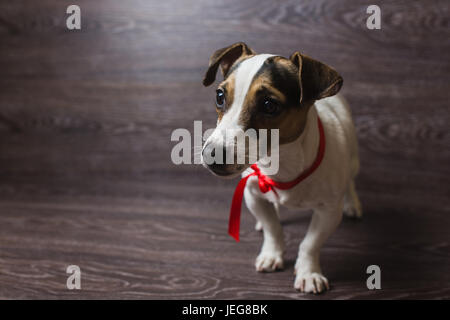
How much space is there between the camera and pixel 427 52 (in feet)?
6.02

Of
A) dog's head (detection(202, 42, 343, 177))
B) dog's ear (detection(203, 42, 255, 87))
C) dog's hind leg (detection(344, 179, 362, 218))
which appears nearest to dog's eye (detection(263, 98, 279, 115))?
dog's head (detection(202, 42, 343, 177))

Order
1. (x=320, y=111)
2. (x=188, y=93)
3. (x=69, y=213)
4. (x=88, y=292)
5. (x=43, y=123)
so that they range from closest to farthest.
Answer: (x=320, y=111), (x=88, y=292), (x=69, y=213), (x=188, y=93), (x=43, y=123)

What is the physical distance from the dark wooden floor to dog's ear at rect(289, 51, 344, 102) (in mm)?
668

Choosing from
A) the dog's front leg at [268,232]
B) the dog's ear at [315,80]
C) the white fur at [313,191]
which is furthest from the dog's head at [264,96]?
the dog's front leg at [268,232]

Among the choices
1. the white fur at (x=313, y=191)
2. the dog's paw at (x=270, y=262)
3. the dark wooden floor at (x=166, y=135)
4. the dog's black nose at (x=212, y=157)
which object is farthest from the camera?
the dark wooden floor at (x=166, y=135)

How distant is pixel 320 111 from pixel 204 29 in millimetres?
834

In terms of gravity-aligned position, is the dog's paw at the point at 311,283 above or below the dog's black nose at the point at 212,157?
below

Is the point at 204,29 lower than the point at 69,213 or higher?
higher

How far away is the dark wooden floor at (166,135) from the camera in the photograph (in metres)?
1.51

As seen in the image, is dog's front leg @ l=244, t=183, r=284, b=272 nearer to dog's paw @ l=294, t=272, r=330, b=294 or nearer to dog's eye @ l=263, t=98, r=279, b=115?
dog's paw @ l=294, t=272, r=330, b=294

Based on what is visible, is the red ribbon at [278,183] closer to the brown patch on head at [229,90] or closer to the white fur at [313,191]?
the white fur at [313,191]

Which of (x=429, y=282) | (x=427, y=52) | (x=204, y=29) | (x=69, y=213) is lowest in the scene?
(x=429, y=282)

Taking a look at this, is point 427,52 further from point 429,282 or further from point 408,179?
point 429,282

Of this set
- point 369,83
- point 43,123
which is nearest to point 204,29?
point 369,83
